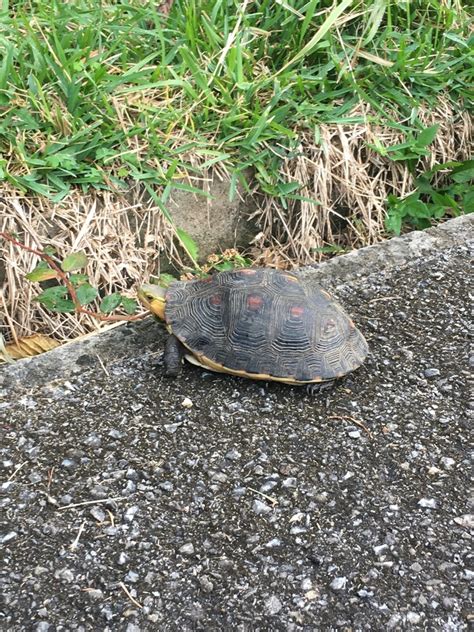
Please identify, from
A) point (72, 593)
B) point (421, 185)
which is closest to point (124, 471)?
point (72, 593)

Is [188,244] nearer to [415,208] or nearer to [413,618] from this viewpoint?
[415,208]

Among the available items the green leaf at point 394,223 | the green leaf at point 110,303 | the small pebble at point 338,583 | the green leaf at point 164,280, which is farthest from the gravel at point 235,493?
the green leaf at point 394,223

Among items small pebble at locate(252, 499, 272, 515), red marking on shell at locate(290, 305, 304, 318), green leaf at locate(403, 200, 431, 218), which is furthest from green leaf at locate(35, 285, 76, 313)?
green leaf at locate(403, 200, 431, 218)

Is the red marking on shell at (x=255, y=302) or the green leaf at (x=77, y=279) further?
the green leaf at (x=77, y=279)

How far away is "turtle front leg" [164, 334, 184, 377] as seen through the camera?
101 inches

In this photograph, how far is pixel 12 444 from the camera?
89.6 inches

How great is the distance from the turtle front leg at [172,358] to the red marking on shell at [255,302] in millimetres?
299

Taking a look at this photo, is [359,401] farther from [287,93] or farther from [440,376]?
[287,93]

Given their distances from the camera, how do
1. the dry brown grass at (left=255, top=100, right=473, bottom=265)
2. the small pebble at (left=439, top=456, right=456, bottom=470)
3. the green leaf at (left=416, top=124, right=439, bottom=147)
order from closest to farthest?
the small pebble at (left=439, top=456, right=456, bottom=470) < the dry brown grass at (left=255, top=100, right=473, bottom=265) < the green leaf at (left=416, top=124, right=439, bottom=147)

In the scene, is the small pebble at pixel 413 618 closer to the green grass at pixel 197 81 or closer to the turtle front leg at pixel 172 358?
the turtle front leg at pixel 172 358

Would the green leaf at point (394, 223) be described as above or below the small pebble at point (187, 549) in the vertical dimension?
above

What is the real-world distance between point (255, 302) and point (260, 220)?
108cm

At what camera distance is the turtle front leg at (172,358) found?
2.56 meters

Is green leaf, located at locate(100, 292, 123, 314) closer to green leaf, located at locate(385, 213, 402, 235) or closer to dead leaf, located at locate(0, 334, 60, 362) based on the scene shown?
dead leaf, located at locate(0, 334, 60, 362)
